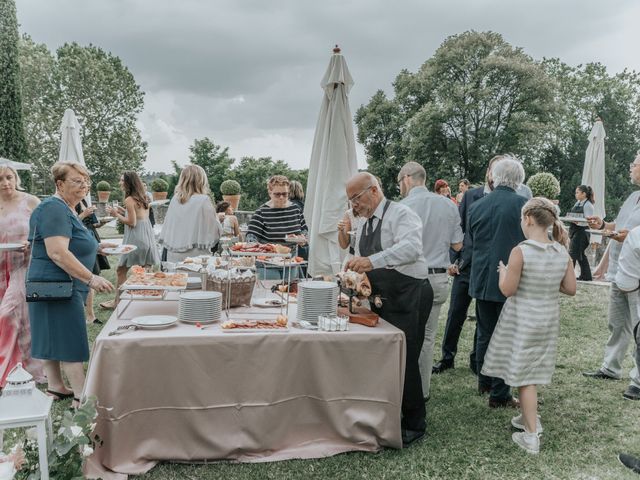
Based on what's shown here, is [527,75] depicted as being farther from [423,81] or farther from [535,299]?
[535,299]

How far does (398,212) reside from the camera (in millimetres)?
2871

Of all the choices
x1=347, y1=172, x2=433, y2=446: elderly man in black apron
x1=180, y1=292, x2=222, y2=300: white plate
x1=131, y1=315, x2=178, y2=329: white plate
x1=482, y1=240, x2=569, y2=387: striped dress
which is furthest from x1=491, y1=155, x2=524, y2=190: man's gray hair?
x1=131, y1=315, x2=178, y2=329: white plate

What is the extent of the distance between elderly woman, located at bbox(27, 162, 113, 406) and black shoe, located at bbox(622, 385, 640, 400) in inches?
158

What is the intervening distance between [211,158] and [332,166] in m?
18.0

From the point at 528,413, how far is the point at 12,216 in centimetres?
400

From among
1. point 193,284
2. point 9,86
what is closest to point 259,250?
Result: point 193,284

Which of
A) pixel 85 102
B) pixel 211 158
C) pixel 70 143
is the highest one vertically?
pixel 85 102

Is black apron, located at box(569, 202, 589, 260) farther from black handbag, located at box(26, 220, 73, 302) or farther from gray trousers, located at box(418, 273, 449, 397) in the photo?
black handbag, located at box(26, 220, 73, 302)

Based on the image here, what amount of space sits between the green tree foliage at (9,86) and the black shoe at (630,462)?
18.1 m

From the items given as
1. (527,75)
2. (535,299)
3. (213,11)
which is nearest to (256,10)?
(213,11)

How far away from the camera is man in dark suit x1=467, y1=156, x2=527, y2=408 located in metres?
3.65

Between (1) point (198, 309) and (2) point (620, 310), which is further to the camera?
(2) point (620, 310)

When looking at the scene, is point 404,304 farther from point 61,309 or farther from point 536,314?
point 61,309

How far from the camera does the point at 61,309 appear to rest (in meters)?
3.14
